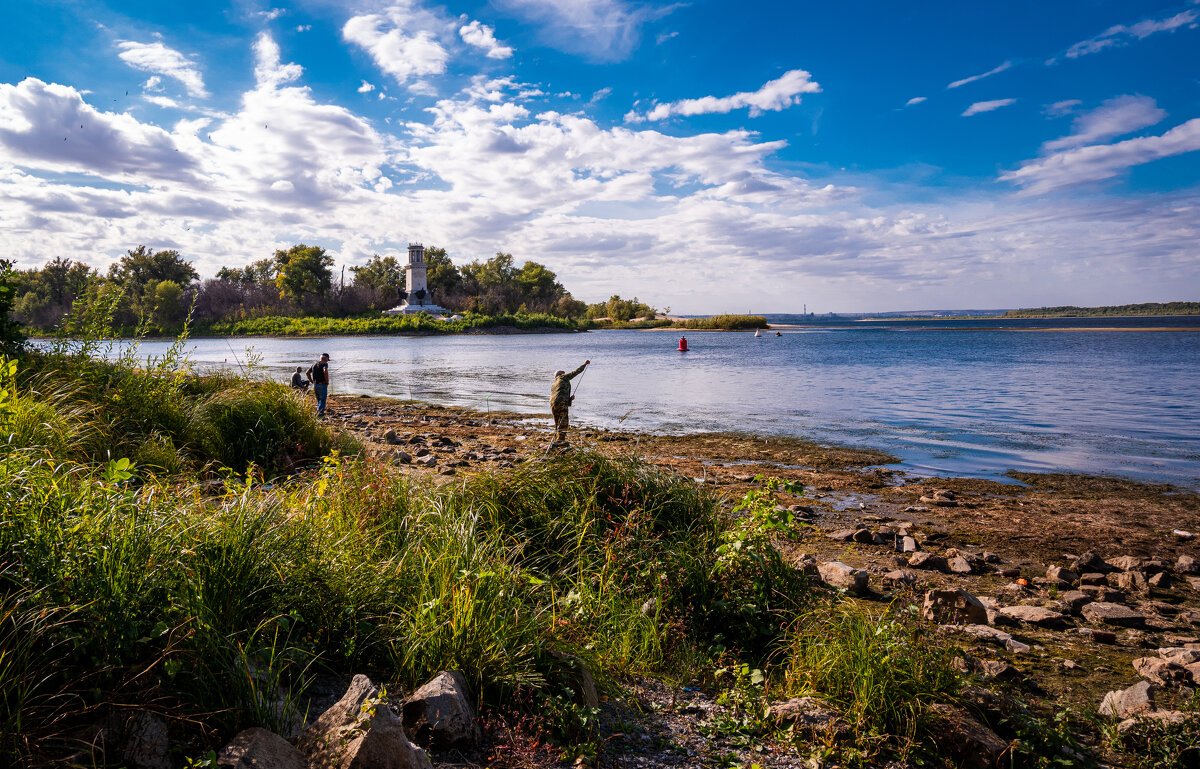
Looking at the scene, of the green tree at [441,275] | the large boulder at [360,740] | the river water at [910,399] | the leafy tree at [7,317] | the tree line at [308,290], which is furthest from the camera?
the green tree at [441,275]

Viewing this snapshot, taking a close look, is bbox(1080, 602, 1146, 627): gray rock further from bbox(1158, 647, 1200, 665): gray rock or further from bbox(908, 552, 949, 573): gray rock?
bbox(908, 552, 949, 573): gray rock

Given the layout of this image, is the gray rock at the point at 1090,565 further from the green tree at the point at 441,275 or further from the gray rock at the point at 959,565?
the green tree at the point at 441,275

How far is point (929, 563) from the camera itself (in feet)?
24.1

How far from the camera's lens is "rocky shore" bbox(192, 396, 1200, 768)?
318cm

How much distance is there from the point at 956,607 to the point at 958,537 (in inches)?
130

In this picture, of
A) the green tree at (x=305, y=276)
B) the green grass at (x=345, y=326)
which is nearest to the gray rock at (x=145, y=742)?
the green grass at (x=345, y=326)

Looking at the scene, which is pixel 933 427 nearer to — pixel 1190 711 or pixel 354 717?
pixel 1190 711

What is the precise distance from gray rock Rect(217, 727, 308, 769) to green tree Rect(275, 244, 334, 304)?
123662 millimetres

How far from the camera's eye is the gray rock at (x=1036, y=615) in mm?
5883

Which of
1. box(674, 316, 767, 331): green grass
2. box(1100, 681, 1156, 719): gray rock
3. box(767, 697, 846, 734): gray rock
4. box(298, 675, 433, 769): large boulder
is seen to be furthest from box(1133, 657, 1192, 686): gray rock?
box(674, 316, 767, 331): green grass

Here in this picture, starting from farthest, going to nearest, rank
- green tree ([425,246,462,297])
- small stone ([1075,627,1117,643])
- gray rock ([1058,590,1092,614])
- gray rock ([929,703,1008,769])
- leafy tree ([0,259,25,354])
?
green tree ([425,246,462,297]) < leafy tree ([0,259,25,354]) < gray rock ([1058,590,1092,614]) < small stone ([1075,627,1117,643]) < gray rock ([929,703,1008,769])

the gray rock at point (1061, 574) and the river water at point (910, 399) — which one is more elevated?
the river water at point (910, 399)

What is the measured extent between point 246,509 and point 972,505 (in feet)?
34.5

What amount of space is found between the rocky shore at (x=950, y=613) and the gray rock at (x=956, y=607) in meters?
0.02
